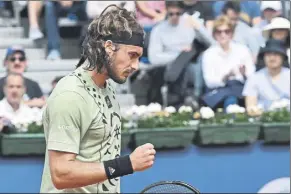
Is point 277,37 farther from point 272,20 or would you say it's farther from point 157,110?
point 157,110

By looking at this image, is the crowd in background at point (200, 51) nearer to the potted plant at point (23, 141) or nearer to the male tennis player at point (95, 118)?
the potted plant at point (23, 141)

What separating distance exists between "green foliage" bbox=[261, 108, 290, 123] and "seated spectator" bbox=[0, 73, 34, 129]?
196cm

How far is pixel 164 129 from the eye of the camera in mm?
7039

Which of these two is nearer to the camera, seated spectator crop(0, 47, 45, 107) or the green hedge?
the green hedge

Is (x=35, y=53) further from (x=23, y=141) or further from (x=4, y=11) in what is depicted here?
(x=23, y=141)

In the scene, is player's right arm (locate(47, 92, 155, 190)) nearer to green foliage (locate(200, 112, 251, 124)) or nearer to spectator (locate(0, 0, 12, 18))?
green foliage (locate(200, 112, 251, 124))

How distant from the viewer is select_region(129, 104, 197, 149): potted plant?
696cm

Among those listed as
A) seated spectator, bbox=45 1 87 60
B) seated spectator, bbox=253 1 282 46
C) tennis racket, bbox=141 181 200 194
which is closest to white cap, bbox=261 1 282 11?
seated spectator, bbox=253 1 282 46

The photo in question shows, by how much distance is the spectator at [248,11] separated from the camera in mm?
8422

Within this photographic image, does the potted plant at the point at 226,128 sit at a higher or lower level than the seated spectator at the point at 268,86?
lower

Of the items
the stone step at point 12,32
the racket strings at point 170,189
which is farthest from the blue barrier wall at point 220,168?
the racket strings at point 170,189

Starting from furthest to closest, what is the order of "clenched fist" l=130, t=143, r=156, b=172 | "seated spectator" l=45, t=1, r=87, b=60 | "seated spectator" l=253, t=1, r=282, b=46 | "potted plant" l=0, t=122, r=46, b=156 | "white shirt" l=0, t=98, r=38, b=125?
"seated spectator" l=253, t=1, r=282, b=46 < "seated spectator" l=45, t=1, r=87, b=60 < "white shirt" l=0, t=98, r=38, b=125 < "potted plant" l=0, t=122, r=46, b=156 < "clenched fist" l=130, t=143, r=156, b=172

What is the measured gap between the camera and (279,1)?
847 cm

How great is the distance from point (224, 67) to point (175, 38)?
0.57 meters
